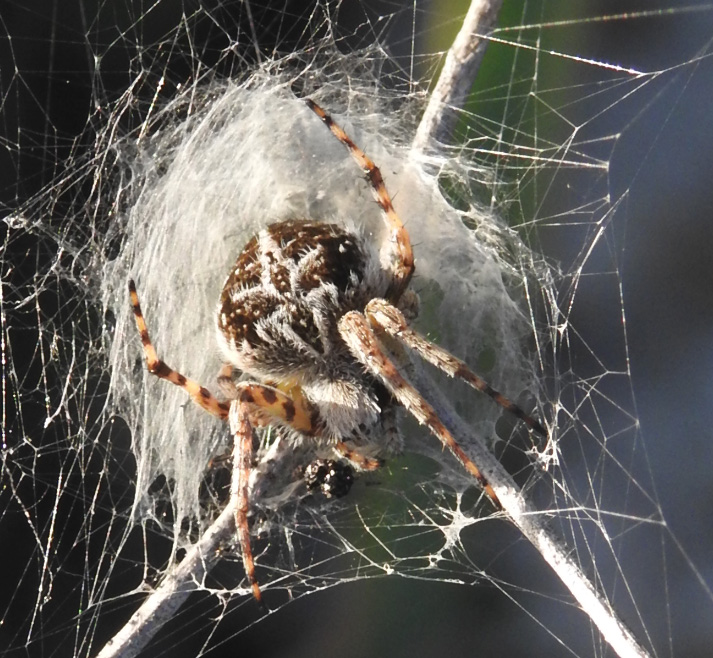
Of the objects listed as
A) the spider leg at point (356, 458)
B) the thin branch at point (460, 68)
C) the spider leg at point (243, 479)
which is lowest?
the spider leg at point (356, 458)

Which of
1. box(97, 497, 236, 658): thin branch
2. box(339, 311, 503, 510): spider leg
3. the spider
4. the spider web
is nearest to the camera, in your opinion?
box(97, 497, 236, 658): thin branch

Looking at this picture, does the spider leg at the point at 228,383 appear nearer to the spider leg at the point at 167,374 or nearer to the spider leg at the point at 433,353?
the spider leg at the point at 167,374

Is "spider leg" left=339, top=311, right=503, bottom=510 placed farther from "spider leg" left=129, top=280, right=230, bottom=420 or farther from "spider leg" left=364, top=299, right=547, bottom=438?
"spider leg" left=129, top=280, right=230, bottom=420

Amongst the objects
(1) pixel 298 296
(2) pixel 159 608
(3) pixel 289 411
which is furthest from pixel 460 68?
(2) pixel 159 608

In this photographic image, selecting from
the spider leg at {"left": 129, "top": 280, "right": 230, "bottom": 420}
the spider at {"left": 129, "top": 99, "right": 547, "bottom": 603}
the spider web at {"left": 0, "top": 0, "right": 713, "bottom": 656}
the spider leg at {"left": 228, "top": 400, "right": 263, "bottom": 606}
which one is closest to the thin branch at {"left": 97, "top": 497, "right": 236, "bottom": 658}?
the spider leg at {"left": 228, "top": 400, "right": 263, "bottom": 606}

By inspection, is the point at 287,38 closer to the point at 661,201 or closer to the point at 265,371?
the point at 265,371

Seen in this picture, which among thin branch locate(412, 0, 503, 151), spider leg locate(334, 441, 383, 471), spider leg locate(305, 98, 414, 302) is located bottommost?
spider leg locate(334, 441, 383, 471)

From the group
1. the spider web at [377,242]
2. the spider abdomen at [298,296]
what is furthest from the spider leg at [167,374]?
the spider web at [377,242]

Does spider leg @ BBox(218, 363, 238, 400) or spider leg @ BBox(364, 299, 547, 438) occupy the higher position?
spider leg @ BBox(364, 299, 547, 438)
